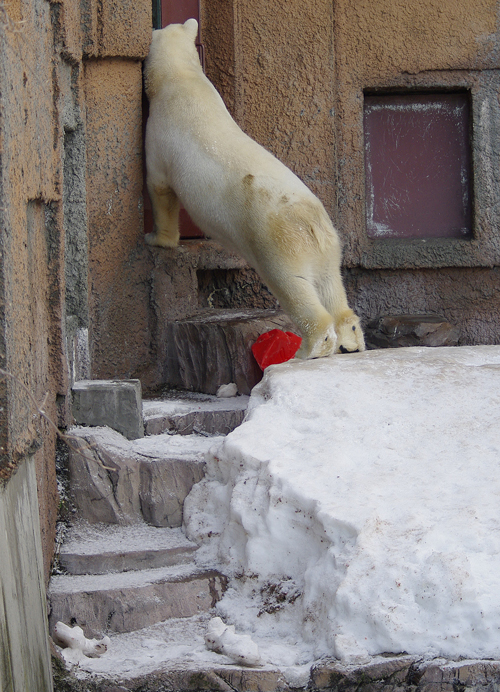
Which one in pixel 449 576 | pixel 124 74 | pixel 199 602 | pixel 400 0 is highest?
pixel 400 0

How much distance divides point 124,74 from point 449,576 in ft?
11.2

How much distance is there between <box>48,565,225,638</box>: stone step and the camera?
8.23 ft

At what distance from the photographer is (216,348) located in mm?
4121

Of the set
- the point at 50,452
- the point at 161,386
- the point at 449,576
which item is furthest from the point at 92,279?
the point at 449,576

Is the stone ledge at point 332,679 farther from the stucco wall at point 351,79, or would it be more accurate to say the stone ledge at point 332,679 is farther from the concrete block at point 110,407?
the stucco wall at point 351,79

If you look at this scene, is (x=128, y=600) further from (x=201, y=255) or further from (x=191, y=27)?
(x=191, y=27)

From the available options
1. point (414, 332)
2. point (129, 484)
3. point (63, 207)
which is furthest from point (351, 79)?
point (129, 484)

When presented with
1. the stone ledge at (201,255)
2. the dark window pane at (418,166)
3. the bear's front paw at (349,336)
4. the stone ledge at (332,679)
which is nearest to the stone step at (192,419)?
the bear's front paw at (349,336)

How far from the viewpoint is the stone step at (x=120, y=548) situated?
2730 millimetres

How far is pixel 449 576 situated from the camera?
205 cm

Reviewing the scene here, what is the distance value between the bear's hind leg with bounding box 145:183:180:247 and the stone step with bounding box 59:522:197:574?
2.00 metres

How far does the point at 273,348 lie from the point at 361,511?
5.68 feet

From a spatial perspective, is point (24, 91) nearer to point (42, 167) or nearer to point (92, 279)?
point (42, 167)

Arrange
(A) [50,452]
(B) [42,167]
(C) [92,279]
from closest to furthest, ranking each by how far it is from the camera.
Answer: (B) [42,167] → (A) [50,452] → (C) [92,279]
